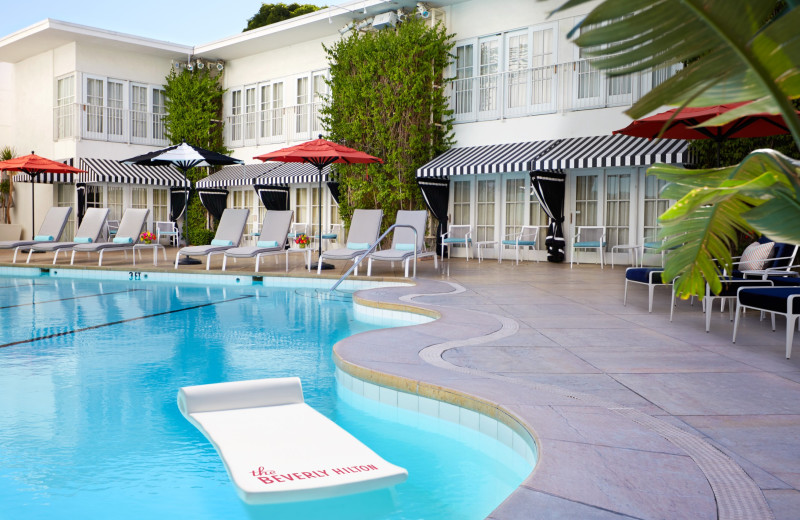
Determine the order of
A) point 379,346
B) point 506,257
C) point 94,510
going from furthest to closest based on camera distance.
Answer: point 506,257
point 379,346
point 94,510

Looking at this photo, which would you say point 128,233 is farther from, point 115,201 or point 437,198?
point 115,201

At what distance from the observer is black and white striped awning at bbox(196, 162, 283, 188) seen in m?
19.0

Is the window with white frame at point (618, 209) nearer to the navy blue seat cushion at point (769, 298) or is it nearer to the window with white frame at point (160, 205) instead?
the navy blue seat cushion at point (769, 298)

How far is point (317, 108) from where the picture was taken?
61.5ft

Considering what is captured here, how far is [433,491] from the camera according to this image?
3227 mm

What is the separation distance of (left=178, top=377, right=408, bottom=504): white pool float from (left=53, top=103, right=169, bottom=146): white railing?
17.7 meters

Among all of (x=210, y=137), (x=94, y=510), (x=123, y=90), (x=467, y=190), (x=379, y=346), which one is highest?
(x=123, y=90)

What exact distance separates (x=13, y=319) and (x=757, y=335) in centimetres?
762

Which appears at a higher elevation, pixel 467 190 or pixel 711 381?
pixel 467 190

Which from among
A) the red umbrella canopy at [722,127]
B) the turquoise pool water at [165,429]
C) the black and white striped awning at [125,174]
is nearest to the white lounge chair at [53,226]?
the black and white striped awning at [125,174]

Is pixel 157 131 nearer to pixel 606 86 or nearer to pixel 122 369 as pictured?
pixel 606 86

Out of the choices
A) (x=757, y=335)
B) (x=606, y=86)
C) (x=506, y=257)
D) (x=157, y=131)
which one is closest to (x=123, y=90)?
(x=157, y=131)

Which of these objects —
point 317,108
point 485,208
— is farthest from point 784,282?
point 317,108

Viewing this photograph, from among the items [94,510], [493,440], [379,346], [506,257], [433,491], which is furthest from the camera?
[506,257]
